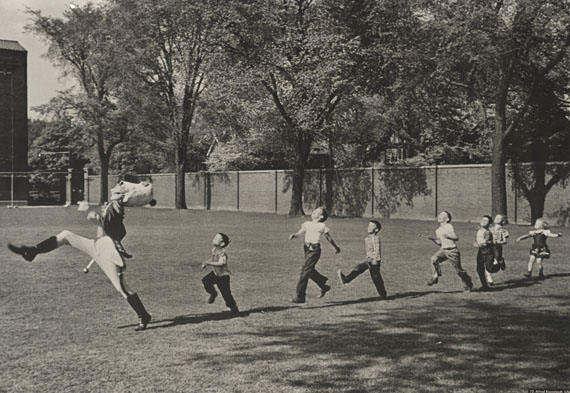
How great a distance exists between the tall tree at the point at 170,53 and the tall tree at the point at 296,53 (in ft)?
7.19

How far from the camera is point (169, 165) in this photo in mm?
71688

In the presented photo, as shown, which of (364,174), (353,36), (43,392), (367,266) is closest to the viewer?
(43,392)

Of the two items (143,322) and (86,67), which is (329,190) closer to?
(86,67)

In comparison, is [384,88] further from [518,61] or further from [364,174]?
[518,61]

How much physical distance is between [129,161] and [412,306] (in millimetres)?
68576

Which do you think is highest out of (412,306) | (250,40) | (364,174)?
(250,40)

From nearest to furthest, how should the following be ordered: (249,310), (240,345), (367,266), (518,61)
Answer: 1. (240,345)
2. (249,310)
3. (367,266)
4. (518,61)

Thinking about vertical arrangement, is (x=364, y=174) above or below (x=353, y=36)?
below

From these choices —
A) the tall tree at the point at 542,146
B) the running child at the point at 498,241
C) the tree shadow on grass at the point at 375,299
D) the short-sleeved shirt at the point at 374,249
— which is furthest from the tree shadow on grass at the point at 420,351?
the tall tree at the point at 542,146

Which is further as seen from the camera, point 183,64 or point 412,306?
point 183,64

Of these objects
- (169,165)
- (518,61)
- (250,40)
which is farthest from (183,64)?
(169,165)

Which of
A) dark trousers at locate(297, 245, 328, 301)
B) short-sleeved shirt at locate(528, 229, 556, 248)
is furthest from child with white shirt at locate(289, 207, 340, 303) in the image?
short-sleeved shirt at locate(528, 229, 556, 248)

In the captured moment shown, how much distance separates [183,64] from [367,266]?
32998 millimetres

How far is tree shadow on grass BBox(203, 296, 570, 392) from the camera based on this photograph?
584 centimetres
